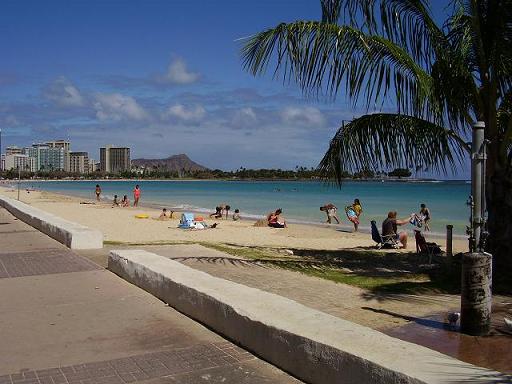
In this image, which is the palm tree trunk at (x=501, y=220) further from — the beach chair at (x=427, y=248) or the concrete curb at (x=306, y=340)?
the concrete curb at (x=306, y=340)

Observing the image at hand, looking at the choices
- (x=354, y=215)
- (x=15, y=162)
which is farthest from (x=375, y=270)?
(x=15, y=162)

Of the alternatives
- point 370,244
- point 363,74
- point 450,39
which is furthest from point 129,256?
point 370,244

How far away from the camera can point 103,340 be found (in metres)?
4.83

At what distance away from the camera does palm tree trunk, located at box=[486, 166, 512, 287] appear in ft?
24.7

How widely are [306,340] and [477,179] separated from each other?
2.13m

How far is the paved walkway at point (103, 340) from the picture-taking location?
13.2 ft

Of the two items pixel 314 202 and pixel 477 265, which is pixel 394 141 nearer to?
pixel 477 265

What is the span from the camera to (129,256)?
7645mm

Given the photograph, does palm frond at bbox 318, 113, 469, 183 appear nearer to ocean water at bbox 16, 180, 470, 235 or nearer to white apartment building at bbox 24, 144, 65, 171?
ocean water at bbox 16, 180, 470, 235

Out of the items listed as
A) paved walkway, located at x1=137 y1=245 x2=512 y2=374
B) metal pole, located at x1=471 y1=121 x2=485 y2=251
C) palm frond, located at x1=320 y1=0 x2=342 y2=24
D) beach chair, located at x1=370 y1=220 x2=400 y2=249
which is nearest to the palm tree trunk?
paved walkway, located at x1=137 y1=245 x2=512 y2=374

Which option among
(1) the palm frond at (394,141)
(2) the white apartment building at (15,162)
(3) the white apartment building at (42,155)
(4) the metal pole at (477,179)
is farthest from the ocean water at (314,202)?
(3) the white apartment building at (42,155)

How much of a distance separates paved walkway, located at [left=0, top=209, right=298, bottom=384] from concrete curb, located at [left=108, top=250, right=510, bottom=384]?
0.13 m

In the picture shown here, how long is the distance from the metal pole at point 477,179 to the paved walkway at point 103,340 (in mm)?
2163

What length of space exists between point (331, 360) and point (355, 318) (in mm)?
2075
